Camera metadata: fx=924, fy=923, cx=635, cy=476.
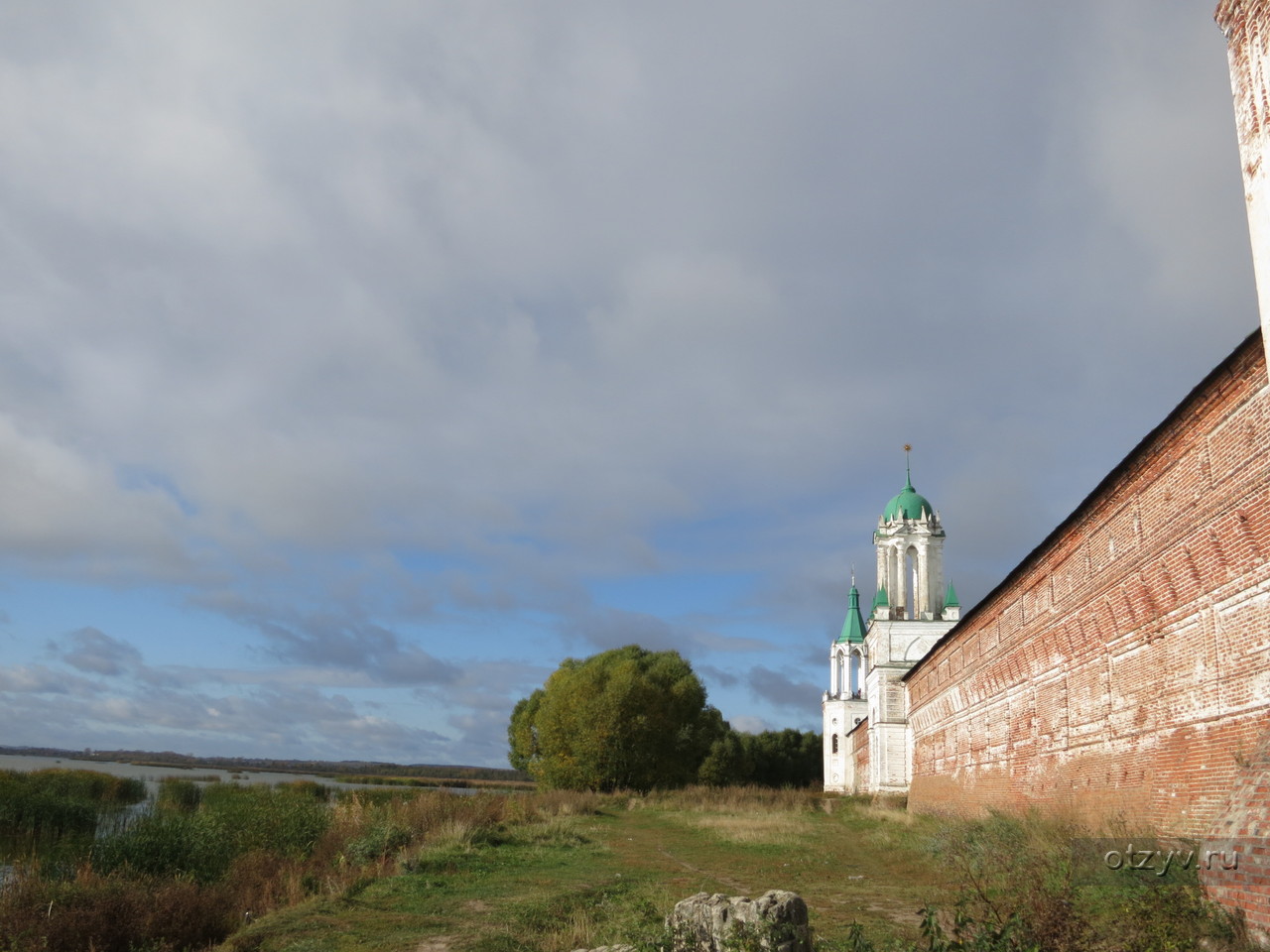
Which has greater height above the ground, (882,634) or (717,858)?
(882,634)

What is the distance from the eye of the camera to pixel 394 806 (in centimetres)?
2353

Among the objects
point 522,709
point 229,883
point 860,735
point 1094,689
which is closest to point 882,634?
point 860,735

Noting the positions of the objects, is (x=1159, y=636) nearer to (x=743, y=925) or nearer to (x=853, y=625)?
(x=743, y=925)

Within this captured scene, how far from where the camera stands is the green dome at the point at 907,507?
5278cm

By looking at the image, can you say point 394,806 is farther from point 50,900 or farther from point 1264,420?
point 1264,420

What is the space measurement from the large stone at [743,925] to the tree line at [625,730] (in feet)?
125

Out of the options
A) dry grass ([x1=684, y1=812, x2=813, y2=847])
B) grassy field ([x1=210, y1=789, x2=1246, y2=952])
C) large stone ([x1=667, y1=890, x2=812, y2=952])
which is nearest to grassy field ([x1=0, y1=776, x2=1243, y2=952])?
grassy field ([x1=210, y1=789, x2=1246, y2=952])

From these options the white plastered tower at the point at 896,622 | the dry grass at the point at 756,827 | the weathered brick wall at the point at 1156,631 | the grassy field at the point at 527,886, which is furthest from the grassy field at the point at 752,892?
the white plastered tower at the point at 896,622

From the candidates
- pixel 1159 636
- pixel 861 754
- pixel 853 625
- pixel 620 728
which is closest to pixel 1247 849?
pixel 1159 636

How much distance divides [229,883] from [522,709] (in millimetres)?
44807

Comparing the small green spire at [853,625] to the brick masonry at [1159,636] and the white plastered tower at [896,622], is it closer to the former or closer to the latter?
the white plastered tower at [896,622]

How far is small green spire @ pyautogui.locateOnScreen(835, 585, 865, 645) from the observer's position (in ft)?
202

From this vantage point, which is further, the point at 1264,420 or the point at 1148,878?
the point at 1264,420

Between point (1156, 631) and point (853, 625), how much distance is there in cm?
5161
